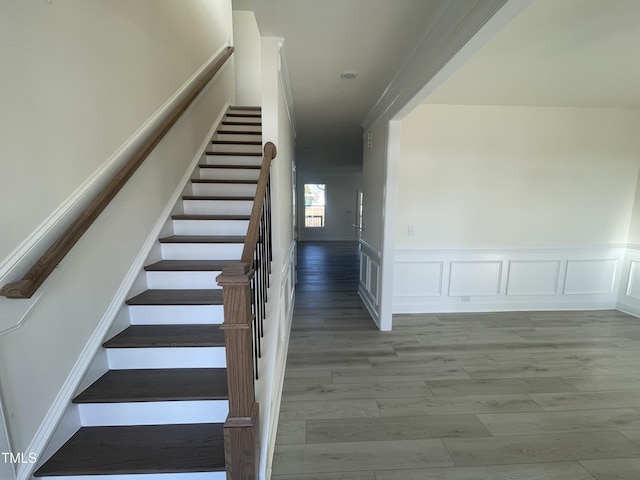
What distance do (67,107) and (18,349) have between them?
1.12 m

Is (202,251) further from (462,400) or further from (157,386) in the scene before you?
(462,400)

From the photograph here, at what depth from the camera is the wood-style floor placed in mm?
1488

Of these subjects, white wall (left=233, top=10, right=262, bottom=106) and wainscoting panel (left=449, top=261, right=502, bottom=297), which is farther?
white wall (left=233, top=10, right=262, bottom=106)

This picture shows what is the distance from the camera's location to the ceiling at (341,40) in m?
1.50

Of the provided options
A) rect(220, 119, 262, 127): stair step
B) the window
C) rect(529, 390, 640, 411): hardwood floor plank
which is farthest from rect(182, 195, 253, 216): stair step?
the window

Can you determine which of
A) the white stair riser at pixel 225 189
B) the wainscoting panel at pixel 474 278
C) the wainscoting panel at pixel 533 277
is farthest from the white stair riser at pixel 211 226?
the wainscoting panel at pixel 533 277

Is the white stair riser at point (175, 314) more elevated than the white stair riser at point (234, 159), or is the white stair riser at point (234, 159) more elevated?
the white stair riser at point (234, 159)

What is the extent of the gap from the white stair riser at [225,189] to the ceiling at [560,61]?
2207mm

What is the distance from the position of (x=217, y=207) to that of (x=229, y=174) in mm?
574

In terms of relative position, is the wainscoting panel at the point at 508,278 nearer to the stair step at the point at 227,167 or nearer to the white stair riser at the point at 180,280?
the stair step at the point at 227,167

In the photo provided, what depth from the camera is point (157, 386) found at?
1414 mm

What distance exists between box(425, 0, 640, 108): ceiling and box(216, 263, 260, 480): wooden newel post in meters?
2.13

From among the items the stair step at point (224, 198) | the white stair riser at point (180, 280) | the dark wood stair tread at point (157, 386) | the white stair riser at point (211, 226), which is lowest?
the dark wood stair tread at point (157, 386)

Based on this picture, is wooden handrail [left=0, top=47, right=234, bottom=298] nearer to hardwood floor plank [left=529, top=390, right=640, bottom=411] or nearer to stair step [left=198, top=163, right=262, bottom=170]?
stair step [left=198, top=163, right=262, bottom=170]
